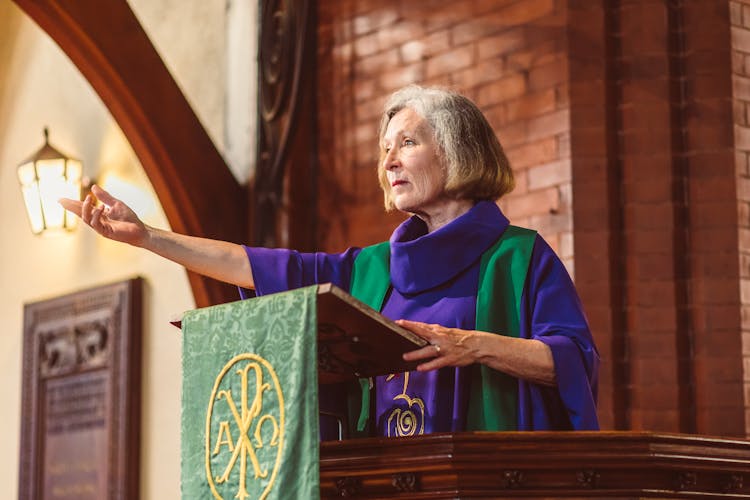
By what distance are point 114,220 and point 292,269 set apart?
37cm

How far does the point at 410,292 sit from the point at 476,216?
189 millimetres

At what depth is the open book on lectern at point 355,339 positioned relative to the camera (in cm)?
201

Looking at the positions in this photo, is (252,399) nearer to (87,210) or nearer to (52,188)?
(87,210)

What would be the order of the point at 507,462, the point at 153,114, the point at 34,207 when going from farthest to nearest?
the point at 34,207
the point at 153,114
the point at 507,462

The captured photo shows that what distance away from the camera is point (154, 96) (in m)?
4.81

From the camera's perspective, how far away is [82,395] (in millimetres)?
5848

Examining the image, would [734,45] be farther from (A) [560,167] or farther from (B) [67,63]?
(B) [67,63]

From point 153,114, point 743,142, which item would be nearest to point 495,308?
point 743,142

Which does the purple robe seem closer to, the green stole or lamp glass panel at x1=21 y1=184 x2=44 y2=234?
the green stole

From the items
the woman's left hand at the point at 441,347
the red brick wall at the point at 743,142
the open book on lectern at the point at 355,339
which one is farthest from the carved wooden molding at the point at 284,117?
the woman's left hand at the point at 441,347

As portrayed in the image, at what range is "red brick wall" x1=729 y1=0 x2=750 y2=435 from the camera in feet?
12.8

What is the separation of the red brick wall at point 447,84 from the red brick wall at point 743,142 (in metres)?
0.50

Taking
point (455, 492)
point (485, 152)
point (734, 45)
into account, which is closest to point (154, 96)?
point (734, 45)

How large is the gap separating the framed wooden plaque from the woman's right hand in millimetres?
3238
